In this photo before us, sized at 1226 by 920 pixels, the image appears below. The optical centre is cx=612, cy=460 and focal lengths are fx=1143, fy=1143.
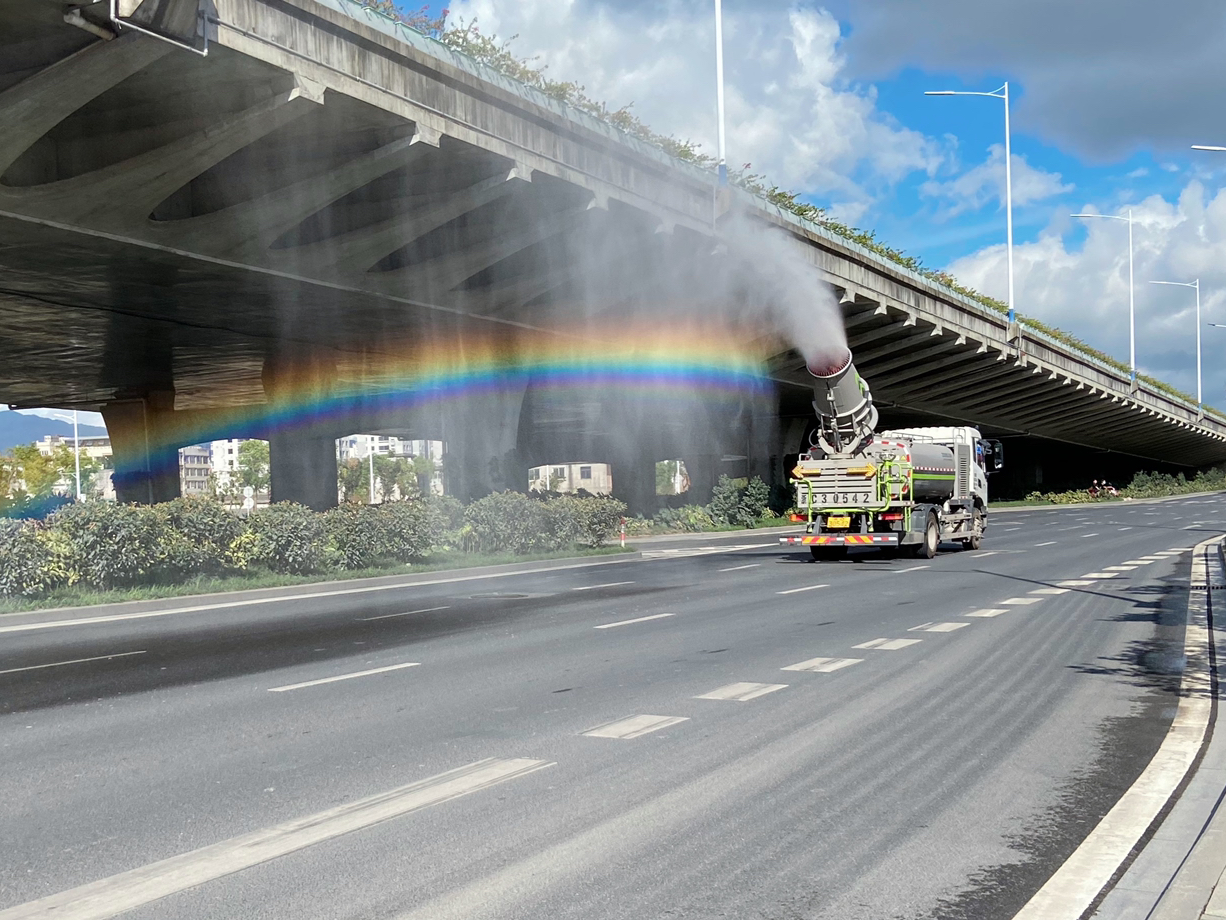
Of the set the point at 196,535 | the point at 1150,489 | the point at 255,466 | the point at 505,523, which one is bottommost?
the point at 1150,489

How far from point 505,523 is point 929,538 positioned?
9.61m

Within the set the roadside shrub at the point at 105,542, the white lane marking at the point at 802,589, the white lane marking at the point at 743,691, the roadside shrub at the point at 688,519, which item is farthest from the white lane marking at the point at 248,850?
the roadside shrub at the point at 688,519

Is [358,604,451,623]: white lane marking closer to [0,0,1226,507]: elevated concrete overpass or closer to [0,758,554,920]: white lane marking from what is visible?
[0,0,1226,507]: elevated concrete overpass

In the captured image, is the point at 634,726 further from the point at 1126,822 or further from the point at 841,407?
the point at 841,407

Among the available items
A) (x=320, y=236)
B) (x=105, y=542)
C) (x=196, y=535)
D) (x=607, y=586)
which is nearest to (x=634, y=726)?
(x=607, y=586)

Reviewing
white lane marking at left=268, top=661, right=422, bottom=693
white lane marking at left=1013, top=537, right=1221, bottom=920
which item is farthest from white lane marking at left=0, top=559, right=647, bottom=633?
white lane marking at left=1013, top=537, right=1221, bottom=920

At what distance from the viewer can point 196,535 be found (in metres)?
19.4

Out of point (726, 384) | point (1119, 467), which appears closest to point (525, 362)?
point (726, 384)

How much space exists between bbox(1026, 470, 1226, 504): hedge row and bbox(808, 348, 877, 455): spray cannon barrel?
60.4 metres

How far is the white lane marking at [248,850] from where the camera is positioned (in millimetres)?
4406

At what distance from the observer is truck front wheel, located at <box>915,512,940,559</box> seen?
25.5 meters

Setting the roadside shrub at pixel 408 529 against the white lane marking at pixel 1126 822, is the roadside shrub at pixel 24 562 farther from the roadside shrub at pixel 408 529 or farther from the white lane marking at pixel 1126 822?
the white lane marking at pixel 1126 822

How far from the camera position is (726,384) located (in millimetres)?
42688

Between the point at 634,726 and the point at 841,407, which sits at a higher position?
the point at 841,407
